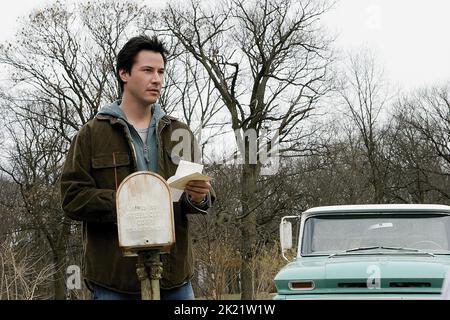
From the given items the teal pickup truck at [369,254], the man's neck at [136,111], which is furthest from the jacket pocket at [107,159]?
the teal pickup truck at [369,254]

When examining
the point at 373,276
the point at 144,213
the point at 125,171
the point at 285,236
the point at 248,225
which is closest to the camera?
the point at 144,213

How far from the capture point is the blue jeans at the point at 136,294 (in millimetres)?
2936

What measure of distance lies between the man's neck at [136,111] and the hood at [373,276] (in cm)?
333

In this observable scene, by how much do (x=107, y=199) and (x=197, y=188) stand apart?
0.34 meters

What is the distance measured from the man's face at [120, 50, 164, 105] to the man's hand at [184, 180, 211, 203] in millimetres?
425

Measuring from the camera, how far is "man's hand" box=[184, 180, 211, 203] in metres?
2.87

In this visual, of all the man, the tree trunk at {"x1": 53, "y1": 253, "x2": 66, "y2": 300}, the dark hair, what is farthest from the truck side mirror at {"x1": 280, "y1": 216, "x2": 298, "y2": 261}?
the tree trunk at {"x1": 53, "y1": 253, "x2": 66, "y2": 300}

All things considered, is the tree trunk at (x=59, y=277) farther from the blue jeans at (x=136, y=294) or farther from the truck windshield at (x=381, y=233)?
the blue jeans at (x=136, y=294)

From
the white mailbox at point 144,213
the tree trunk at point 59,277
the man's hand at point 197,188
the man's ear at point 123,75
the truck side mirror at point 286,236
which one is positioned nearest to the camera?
the white mailbox at point 144,213

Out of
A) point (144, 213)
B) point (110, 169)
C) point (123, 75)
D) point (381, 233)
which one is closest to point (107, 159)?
point (110, 169)

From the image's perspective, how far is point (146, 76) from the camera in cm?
306

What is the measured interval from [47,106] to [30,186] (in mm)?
3231

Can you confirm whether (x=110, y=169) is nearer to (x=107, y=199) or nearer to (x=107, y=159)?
(x=107, y=159)

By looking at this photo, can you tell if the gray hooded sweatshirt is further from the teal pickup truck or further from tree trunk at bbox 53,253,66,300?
tree trunk at bbox 53,253,66,300
